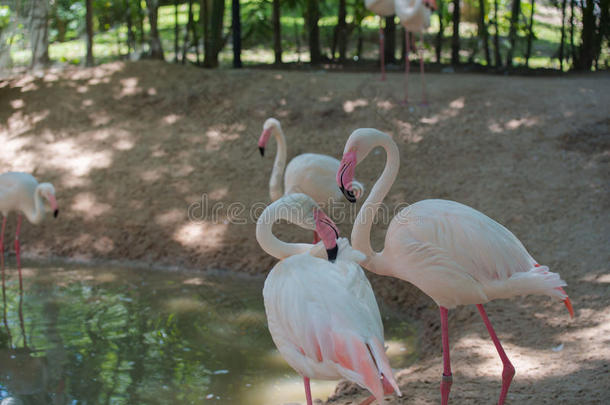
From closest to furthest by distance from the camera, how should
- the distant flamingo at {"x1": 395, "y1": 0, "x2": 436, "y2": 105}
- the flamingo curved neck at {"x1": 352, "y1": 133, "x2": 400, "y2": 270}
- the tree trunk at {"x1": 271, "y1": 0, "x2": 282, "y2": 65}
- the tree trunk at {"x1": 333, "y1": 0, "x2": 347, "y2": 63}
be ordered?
the flamingo curved neck at {"x1": 352, "y1": 133, "x2": 400, "y2": 270}
the distant flamingo at {"x1": 395, "y1": 0, "x2": 436, "y2": 105}
the tree trunk at {"x1": 271, "y1": 0, "x2": 282, "y2": 65}
the tree trunk at {"x1": 333, "y1": 0, "x2": 347, "y2": 63}

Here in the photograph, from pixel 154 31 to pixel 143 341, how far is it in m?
6.27

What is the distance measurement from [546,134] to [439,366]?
12.8 ft

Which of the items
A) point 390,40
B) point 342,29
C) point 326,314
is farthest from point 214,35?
point 326,314

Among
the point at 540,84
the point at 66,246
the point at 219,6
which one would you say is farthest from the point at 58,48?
the point at 540,84

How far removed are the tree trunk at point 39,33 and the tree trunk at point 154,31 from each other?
142 cm

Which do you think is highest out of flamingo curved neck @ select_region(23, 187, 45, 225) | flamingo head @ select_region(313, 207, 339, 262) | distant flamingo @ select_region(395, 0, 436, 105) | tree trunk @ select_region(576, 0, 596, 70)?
distant flamingo @ select_region(395, 0, 436, 105)

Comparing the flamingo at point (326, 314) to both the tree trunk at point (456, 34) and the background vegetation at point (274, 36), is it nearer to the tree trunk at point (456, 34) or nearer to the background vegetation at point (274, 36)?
the background vegetation at point (274, 36)

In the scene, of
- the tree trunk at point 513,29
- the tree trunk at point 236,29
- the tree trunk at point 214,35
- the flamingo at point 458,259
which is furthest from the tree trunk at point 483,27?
the flamingo at point 458,259

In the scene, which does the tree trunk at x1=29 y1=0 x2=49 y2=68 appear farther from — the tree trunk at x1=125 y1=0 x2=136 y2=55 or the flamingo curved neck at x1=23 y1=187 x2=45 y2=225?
the flamingo curved neck at x1=23 y1=187 x2=45 y2=225

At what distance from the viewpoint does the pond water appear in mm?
4188

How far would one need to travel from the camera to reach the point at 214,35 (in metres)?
9.98

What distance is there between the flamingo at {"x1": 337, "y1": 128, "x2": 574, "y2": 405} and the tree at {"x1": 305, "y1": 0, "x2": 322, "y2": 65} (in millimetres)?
7263

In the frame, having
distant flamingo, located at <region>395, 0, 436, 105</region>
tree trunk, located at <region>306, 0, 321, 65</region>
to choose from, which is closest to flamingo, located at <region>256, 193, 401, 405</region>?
distant flamingo, located at <region>395, 0, 436, 105</region>

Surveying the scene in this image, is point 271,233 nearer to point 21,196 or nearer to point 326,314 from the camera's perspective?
point 326,314
